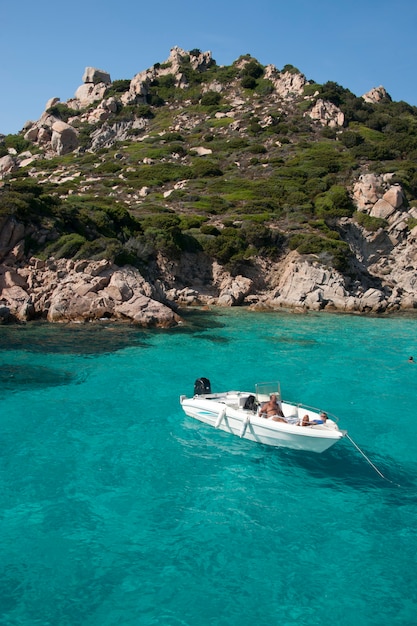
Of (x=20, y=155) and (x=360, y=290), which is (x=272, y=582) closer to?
(x=360, y=290)

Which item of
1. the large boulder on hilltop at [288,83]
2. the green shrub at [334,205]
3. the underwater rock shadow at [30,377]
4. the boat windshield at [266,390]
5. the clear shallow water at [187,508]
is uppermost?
the large boulder on hilltop at [288,83]

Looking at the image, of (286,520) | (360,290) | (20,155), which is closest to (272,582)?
(286,520)

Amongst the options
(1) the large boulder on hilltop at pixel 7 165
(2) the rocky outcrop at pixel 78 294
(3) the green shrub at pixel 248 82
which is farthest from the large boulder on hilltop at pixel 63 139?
(2) the rocky outcrop at pixel 78 294

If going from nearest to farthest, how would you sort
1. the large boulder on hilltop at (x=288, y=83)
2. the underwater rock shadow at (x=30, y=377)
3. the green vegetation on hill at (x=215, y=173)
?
the underwater rock shadow at (x=30, y=377) < the green vegetation on hill at (x=215, y=173) < the large boulder on hilltop at (x=288, y=83)

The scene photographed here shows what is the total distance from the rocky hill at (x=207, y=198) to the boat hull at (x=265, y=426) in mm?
14082

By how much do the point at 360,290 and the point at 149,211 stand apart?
2214 centimetres

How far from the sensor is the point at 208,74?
94.3 meters

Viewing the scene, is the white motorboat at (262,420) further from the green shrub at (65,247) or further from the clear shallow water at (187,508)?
the green shrub at (65,247)

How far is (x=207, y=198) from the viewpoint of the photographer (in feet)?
178

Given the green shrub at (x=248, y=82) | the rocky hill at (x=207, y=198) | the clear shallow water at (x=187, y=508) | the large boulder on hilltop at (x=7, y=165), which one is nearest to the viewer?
the clear shallow water at (x=187, y=508)

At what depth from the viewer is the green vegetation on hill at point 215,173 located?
124 feet

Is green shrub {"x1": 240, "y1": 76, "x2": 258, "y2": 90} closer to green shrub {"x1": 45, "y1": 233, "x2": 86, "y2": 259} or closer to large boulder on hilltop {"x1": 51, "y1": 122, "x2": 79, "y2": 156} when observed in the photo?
large boulder on hilltop {"x1": 51, "y1": 122, "x2": 79, "y2": 156}

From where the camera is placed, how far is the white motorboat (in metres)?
12.1

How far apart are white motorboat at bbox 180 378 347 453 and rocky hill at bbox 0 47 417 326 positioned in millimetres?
13781
